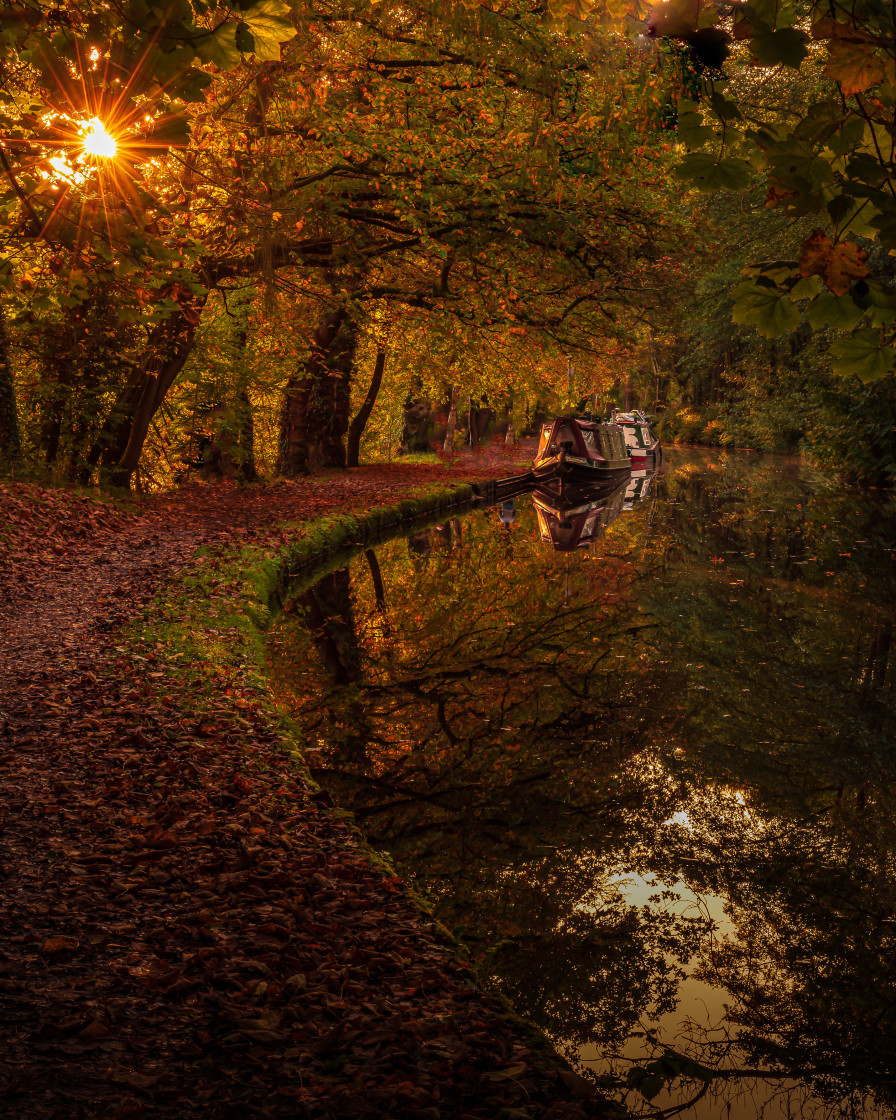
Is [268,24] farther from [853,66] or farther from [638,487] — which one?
[638,487]

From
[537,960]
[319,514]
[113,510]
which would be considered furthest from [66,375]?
[537,960]

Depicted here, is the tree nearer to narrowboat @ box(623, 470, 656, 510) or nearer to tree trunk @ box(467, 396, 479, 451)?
narrowboat @ box(623, 470, 656, 510)

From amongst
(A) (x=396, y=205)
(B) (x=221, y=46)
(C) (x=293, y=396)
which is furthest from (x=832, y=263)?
(C) (x=293, y=396)

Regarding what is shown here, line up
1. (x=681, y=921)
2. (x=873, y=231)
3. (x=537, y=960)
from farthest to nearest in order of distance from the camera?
(x=681, y=921)
(x=537, y=960)
(x=873, y=231)

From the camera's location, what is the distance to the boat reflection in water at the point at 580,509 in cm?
2269

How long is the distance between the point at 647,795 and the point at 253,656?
14.8ft

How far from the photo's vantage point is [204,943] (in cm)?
411

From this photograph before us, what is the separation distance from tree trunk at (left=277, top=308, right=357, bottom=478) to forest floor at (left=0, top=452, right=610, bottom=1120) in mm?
19441

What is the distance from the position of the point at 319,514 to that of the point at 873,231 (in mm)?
16976

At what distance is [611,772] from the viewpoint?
812 centimetres

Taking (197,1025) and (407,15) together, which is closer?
(197,1025)

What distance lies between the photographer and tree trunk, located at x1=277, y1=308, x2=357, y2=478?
26.2m

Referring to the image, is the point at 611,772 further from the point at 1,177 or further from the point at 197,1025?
the point at 1,177

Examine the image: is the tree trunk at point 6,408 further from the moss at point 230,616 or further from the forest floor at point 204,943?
the forest floor at point 204,943
